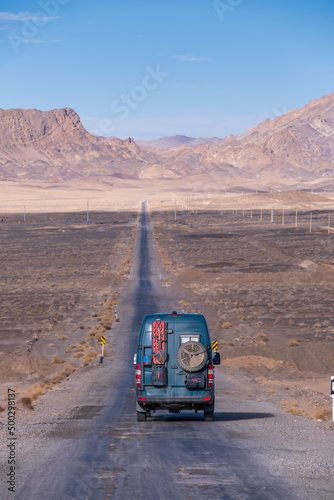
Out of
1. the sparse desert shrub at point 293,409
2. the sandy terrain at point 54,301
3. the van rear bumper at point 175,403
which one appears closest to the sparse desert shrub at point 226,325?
the sandy terrain at point 54,301

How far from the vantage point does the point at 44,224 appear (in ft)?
486

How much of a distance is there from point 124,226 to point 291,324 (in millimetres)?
100846

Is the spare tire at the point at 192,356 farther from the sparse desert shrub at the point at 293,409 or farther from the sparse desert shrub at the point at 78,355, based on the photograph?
the sparse desert shrub at the point at 78,355

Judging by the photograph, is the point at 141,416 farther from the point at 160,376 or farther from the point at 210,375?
the point at 210,375

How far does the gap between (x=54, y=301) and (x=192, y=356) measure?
35.4 metres

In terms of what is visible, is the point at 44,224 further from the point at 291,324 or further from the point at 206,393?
the point at 206,393

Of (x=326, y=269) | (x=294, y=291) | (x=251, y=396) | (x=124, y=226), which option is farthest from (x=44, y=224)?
(x=251, y=396)

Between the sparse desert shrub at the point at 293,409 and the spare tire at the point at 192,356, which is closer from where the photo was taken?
the spare tire at the point at 192,356

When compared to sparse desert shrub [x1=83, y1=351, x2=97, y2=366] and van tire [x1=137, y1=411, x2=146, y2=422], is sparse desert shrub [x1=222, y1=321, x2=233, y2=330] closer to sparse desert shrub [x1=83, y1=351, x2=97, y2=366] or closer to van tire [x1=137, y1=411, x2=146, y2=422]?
sparse desert shrub [x1=83, y1=351, x2=97, y2=366]

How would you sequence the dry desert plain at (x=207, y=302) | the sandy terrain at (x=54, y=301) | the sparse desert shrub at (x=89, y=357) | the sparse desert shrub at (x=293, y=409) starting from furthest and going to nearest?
the sparse desert shrub at (x=89, y=357), the sandy terrain at (x=54, y=301), the dry desert plain at (x=207, y=302), the sparse desert shrub at (x=293, y=409)

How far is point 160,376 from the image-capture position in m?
16.1

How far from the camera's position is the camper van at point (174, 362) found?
16094mm

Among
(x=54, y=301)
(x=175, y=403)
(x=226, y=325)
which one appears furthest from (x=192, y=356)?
(x=54, y=301)

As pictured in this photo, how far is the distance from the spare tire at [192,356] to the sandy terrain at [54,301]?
25.3 ft
